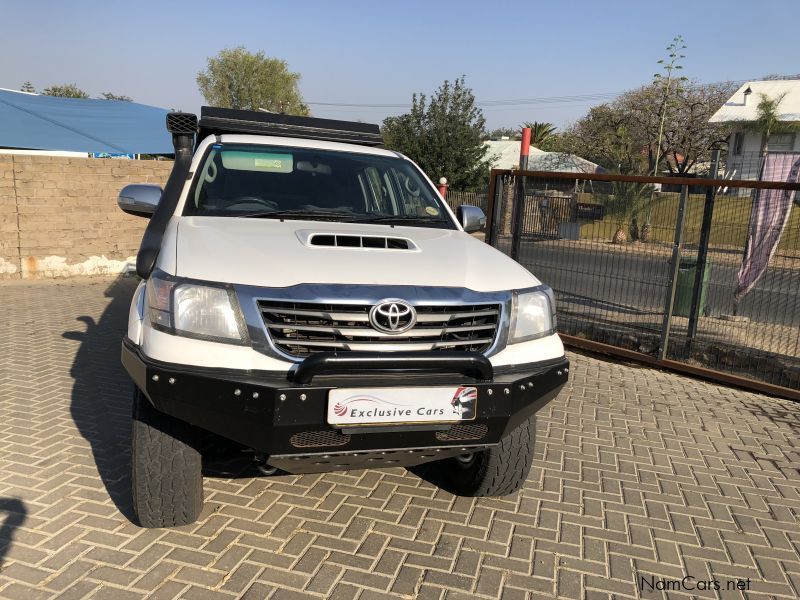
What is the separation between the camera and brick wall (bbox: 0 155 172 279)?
1005cm

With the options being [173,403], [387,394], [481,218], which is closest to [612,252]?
[481,218]

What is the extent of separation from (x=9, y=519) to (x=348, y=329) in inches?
78.8

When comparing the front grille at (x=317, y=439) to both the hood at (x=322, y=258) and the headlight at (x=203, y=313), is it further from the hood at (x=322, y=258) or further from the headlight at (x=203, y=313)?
the hood at (x=322, y=258)

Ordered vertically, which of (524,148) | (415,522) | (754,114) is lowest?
(415,522)

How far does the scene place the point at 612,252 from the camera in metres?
7.02

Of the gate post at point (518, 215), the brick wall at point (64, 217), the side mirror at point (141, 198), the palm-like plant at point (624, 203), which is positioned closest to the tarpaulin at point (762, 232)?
the palm-like plant at point (624, 203)

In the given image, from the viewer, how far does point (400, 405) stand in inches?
107

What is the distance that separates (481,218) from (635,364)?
347 cm

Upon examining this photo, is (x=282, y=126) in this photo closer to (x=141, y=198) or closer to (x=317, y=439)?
(x=141, y=198)

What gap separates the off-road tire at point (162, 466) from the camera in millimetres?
2939

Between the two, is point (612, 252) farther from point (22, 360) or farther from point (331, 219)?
point (22, 360)

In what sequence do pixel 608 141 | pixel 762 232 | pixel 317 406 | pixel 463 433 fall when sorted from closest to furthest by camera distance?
pixel 317 406
pixel 463 433
pixel 762 232
pixel 608 141

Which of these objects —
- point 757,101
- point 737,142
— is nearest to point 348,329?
point 737,142

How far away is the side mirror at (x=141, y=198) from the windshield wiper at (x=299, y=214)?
705mm
